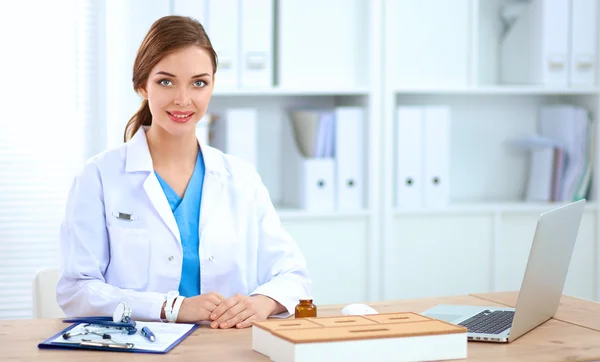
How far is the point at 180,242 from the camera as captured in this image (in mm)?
2221

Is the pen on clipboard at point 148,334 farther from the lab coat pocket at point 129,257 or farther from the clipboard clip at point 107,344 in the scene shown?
the lab coat pocket at point 129,257

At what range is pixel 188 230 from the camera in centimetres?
226

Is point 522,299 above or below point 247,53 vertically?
below

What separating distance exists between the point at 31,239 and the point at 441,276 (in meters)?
1.69

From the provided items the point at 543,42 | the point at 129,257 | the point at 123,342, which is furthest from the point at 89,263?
the point at 543,42

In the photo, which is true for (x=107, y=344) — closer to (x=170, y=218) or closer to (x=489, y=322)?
(x=170, y=218)

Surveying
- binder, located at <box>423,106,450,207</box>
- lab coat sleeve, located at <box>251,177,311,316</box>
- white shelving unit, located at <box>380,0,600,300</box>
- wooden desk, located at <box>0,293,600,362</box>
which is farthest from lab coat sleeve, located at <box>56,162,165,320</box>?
binder, located at <box>423,106,450,207</box>

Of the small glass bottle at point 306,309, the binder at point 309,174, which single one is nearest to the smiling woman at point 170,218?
the small glass bottle at point 306,309

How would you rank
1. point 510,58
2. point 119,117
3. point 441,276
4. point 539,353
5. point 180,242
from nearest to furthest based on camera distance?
point 539,353, point 180,242, point 119,117, point 441,276, point 510,58

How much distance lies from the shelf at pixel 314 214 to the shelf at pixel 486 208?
163mm

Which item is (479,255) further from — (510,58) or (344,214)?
(510,58)

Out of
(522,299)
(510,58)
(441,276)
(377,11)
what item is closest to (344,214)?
(441,276)

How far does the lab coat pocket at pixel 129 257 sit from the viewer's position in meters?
2.20

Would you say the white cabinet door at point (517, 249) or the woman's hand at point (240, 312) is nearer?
the woman's hand at point (240, 312)
